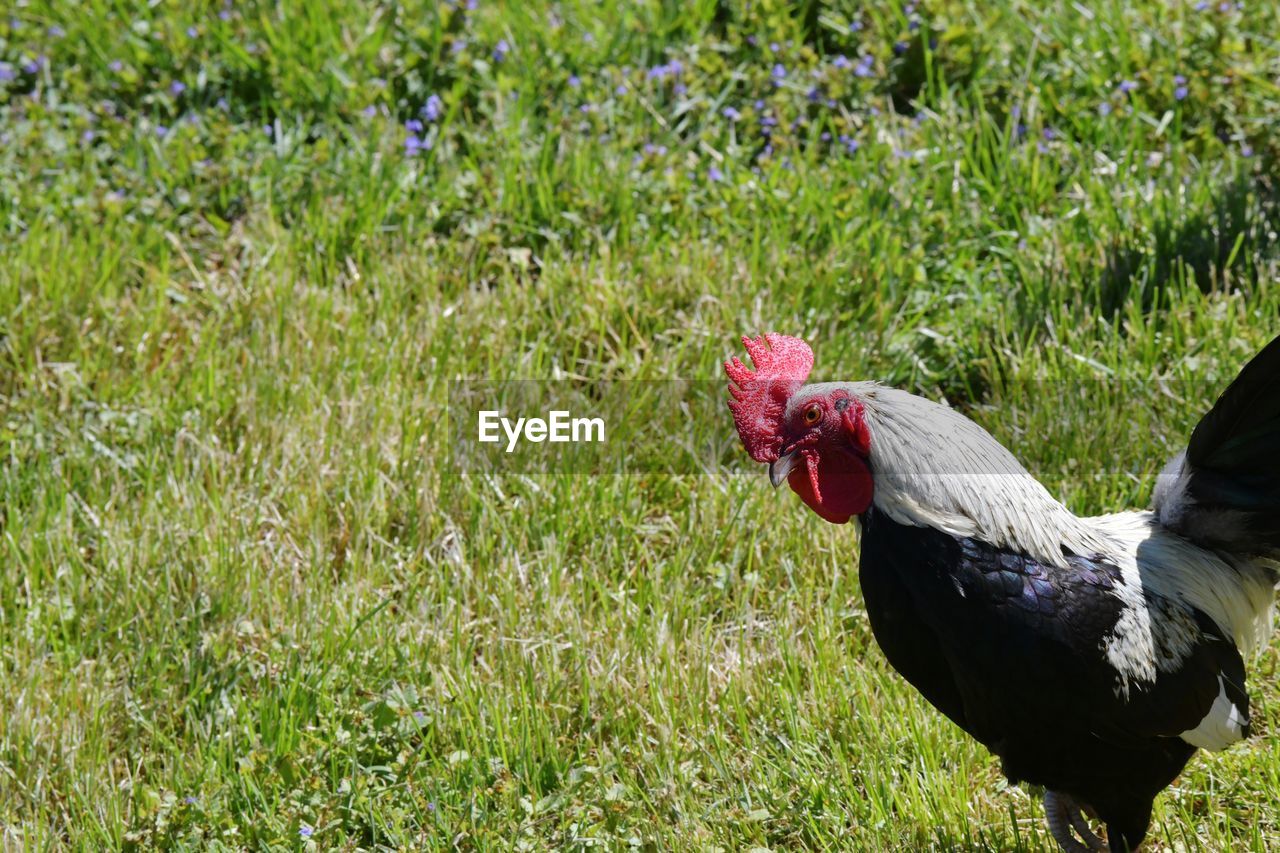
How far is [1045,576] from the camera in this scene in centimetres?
280

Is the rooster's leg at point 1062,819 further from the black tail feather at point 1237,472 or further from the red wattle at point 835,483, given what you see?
the red wattle at point 835,483

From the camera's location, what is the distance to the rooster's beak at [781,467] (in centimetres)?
289

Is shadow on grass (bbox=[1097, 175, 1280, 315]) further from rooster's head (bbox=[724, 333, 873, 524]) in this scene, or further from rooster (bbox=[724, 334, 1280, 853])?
rooster's head (bbox=[724, 333, 873, 524])

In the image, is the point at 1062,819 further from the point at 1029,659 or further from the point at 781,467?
the point at 781,467

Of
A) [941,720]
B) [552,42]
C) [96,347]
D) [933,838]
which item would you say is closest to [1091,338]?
[941,720]

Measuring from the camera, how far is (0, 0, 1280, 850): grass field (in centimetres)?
347

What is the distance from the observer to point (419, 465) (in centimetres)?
425

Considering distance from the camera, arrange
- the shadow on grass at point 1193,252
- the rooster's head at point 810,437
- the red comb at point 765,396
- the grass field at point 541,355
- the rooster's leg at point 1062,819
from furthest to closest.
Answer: the shadow on grass at point 1193,252
the grass field at point 541,355
the rooster's leg at point 1062,819
the red comb at point 765,396
the rooster's head at point 810,437

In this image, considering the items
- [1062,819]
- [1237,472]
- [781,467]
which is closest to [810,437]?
[781,467]

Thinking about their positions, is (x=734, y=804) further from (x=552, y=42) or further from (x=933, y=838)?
(x=552, y=42)

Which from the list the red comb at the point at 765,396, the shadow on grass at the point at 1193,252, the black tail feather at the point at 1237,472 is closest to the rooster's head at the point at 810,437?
the red comb at the point at 765,396

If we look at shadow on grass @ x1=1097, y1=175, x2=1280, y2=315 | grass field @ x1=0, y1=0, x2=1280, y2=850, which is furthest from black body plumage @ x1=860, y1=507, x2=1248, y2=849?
shadow on grass @ x1=1097, y1=175, x2=1280, y2=315

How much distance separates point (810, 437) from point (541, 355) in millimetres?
1854

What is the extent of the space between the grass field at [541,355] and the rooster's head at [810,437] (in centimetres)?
84
